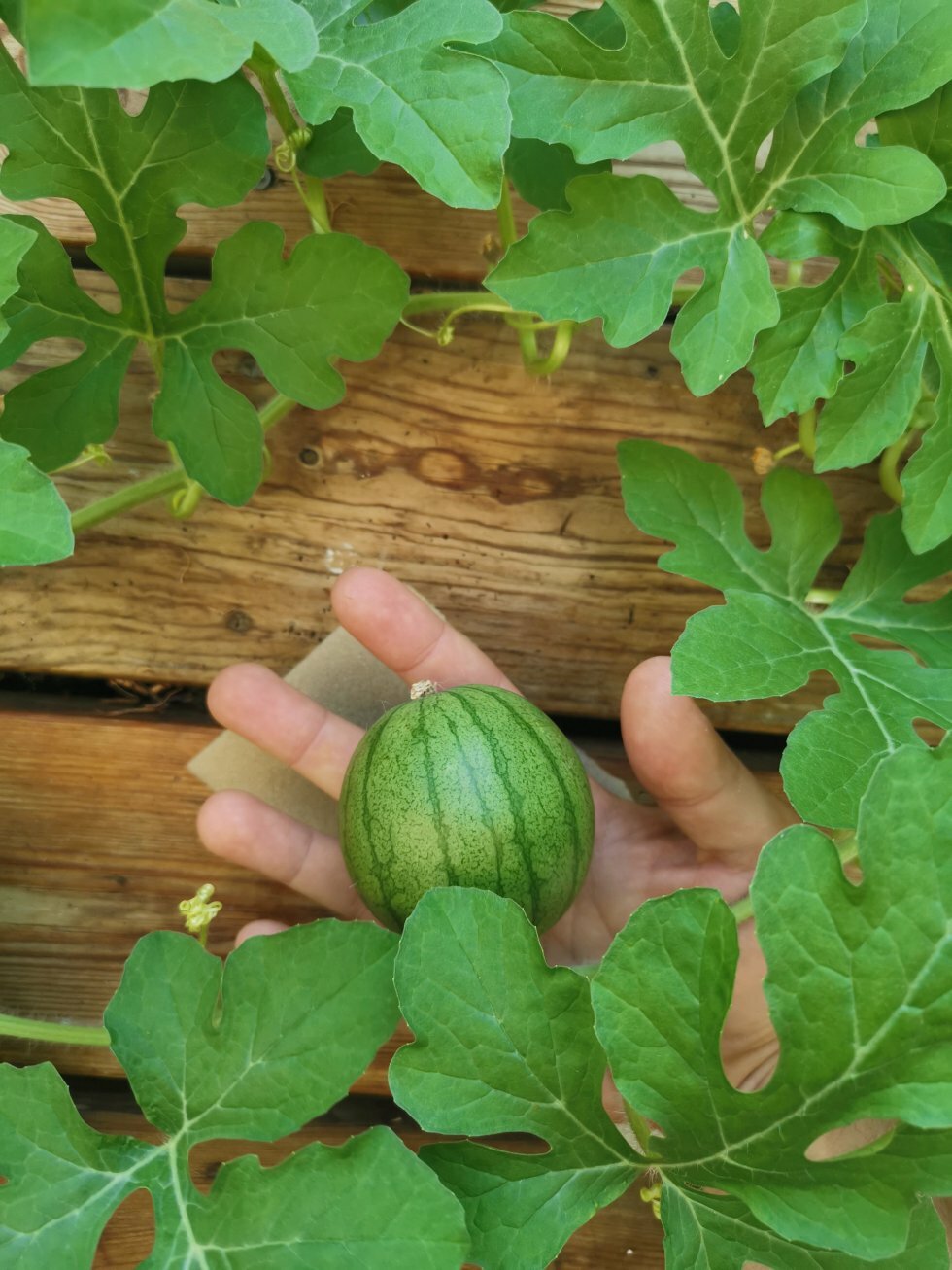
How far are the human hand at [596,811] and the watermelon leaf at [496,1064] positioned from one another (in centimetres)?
41

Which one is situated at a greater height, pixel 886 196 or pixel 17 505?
pixel 886 196

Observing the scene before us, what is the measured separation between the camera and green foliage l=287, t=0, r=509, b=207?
1.01 m

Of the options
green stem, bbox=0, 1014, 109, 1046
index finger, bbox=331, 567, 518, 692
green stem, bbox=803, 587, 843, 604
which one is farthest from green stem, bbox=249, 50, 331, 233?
green stem, bbox=0, 1014, 109, 1046

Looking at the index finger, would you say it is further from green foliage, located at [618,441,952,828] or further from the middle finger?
green foliage, located at [618,441,952,828]

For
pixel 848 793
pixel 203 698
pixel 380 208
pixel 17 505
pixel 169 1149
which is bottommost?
pixel 169 1149

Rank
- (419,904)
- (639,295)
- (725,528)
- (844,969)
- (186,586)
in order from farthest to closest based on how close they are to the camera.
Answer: (186,586)
(725,528)
(639,295)
(419,904)
(844,969)

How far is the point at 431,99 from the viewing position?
3.35 ft

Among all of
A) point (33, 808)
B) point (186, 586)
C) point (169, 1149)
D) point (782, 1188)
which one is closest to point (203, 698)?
point (186, 586)

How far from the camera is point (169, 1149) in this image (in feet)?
4.00

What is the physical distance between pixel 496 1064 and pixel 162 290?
1.00 meters

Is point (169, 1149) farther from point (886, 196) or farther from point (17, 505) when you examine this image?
point (886, 196)

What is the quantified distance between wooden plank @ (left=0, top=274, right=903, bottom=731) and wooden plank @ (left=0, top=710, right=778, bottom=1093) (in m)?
0.11

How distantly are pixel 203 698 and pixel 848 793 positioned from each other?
100cm

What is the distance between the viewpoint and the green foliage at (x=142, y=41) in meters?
0.81
